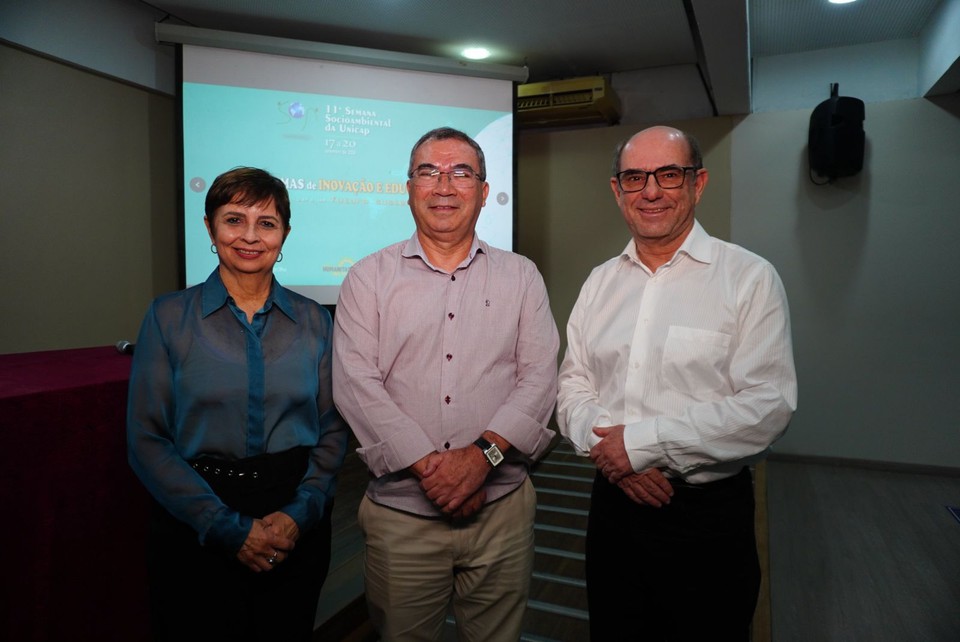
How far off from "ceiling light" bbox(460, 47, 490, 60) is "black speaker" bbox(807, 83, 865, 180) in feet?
7.84

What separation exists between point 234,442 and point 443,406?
47 cm

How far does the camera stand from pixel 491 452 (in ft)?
4.69

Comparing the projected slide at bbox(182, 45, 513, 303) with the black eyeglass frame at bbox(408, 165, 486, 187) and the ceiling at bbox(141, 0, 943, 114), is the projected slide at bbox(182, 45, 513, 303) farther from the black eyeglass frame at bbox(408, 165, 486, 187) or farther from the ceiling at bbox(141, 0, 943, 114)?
the black eyeglass frame at bbox(408, 165, 486, 187)

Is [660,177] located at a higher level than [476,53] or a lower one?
lower

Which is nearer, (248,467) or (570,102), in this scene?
(248,467)

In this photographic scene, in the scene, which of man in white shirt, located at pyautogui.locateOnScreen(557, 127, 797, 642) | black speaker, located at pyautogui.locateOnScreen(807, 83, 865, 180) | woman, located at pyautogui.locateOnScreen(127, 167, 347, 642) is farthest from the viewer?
black speaker, located at pyautogui.locateOnScreen(807, 83, 865, 180)

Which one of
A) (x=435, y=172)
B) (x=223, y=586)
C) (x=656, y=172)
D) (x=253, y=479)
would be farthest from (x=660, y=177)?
(x=223, y=586)

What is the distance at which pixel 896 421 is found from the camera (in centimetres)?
434

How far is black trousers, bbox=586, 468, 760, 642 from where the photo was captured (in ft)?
4.56

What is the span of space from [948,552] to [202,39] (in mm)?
4872

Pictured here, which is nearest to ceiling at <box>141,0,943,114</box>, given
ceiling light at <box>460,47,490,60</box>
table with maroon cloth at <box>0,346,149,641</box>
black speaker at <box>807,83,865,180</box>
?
ceiling light at <box>460,47,490,60</box>

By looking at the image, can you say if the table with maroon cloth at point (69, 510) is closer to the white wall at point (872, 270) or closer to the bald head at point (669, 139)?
the bald head at point (669, 139)

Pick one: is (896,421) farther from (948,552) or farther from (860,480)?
(948,552)

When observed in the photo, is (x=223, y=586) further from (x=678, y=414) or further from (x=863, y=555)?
(x=863, y=555)
